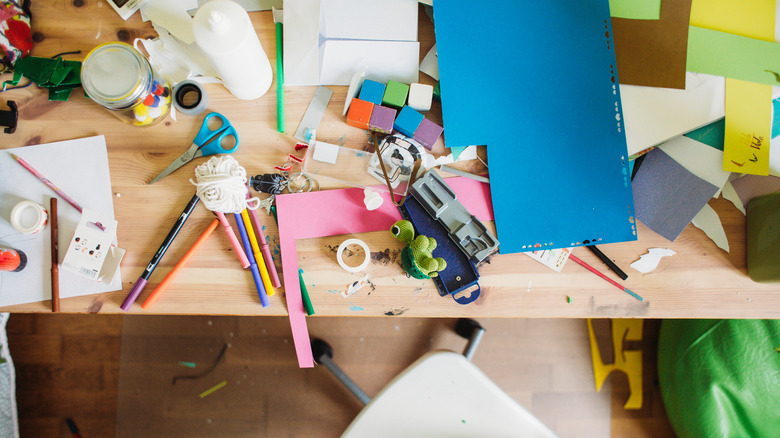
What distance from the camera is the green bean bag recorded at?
95 centimetres

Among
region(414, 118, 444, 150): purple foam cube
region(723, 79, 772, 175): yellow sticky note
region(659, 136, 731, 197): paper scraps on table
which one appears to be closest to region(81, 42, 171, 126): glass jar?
region(414, 118, 444, 150): purple foam cube

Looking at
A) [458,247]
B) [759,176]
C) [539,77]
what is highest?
[539,77]

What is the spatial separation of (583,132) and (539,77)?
132 mm

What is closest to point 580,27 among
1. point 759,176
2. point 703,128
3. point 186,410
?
point 703,128

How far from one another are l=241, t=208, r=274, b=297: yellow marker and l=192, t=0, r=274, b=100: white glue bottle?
0.25m

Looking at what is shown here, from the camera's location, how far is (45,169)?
29.5 inches

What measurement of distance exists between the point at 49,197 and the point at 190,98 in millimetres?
312

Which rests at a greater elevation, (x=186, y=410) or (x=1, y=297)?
(x=1, y=297)

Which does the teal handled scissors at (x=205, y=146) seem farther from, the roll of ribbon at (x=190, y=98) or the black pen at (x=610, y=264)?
the black pen at (x=610, y=264)

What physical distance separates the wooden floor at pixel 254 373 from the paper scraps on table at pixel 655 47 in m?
0.86

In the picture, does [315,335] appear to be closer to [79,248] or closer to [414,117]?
[79,248]

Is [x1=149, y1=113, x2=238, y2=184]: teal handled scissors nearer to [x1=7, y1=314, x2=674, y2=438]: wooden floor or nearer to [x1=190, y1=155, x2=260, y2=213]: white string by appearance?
[x1=190, y1=155, x2=260, y2=213]: white string

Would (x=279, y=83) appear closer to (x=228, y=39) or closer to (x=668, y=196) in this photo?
(x=228, y=39)

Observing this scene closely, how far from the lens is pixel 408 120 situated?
2.47 feet
